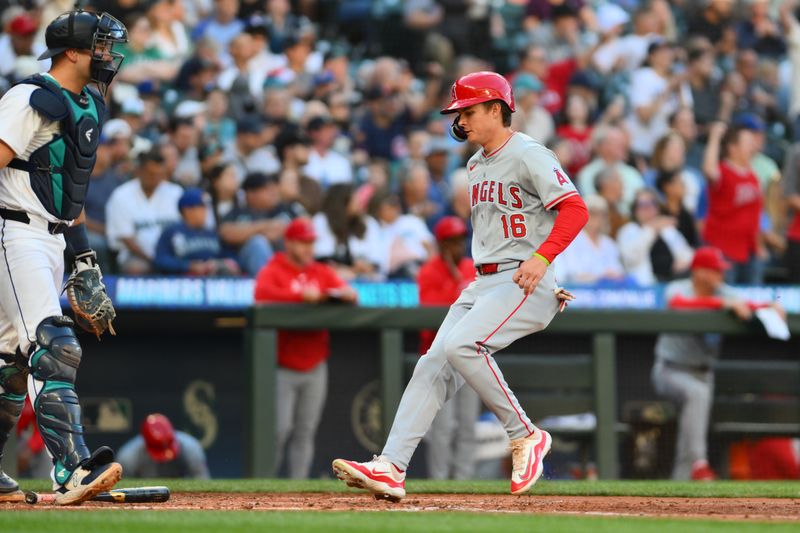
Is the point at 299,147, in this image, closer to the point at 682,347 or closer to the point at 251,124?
the point at 251,124

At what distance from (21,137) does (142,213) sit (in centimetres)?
517

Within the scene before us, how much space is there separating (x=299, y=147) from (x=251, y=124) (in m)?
0.46

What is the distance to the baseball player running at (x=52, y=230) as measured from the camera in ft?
16.6

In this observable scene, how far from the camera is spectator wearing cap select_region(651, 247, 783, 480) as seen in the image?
886cm

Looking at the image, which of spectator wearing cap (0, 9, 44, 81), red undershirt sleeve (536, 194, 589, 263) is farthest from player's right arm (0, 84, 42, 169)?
spectator wearing cap (0, 9, 44, 81)

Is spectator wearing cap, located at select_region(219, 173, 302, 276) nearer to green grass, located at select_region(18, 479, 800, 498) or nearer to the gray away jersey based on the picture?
green grass, located at select_region(18, 479, 800, 498)

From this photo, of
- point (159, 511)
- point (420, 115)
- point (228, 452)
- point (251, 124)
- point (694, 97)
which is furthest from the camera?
point (694, 97)

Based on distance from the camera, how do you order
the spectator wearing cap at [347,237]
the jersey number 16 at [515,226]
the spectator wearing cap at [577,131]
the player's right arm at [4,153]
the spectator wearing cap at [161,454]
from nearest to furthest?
the player's right arm at [4,153] < the jersey number 16 at [515,226] < the spectator wearing cap at [161,454] < the spectator wearing cap at [347,237] < the spectator wearing cap at [577,131]

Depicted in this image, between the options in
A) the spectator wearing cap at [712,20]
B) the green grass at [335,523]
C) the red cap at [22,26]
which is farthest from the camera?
the spectator wearing cap at [712,20]

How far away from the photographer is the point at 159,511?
5043 mm

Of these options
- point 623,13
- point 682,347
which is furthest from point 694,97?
point 682,347

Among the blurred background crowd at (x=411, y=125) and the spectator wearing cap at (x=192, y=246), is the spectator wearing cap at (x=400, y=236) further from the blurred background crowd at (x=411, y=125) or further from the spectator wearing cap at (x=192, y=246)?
the spectator wearing cap at (x=192, y=246)

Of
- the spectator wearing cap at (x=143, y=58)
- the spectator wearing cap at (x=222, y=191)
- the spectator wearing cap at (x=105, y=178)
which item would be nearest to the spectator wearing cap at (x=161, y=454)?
the spectator wearing cap at (x=105, y=178)

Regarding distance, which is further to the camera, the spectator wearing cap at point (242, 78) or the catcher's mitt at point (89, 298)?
the spectator wearing cap at point (242, 78)
